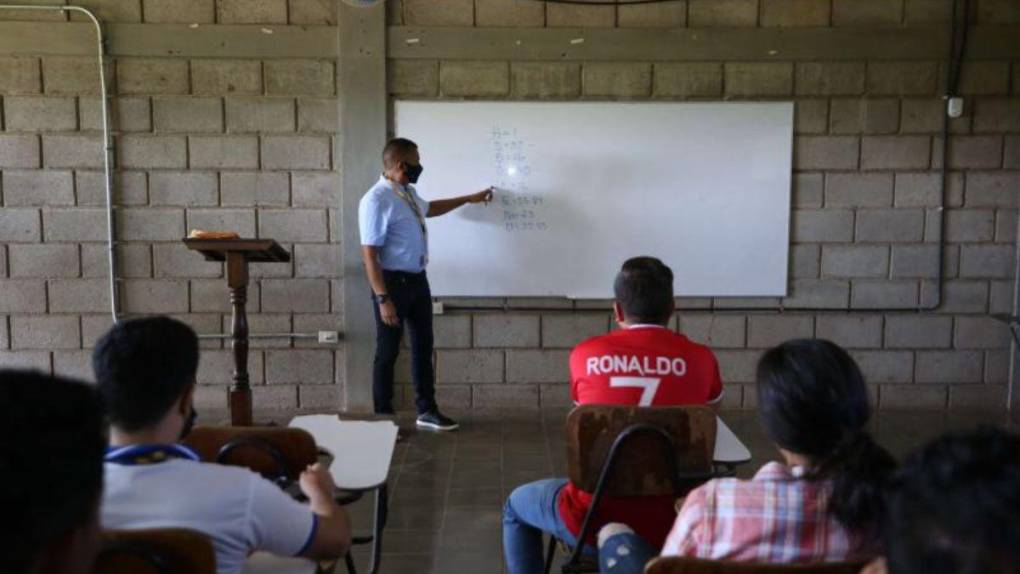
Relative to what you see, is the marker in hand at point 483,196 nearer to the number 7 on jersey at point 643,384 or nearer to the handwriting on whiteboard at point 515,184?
the handwriting on whiteboard at point 515,184

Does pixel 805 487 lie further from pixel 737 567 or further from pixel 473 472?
pixel 473 472

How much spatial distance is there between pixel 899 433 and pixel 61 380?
4.08 metres

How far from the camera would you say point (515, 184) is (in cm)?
413

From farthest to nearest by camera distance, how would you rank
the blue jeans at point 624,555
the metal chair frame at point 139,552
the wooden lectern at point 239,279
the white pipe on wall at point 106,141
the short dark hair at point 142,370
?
the white pipe on wall at point 106,141 < the wooden lectern at point 239,279 < the blue jeans at point 624,555 < the short dark hair at point 142,370 < the metal chair frame at point 139,552

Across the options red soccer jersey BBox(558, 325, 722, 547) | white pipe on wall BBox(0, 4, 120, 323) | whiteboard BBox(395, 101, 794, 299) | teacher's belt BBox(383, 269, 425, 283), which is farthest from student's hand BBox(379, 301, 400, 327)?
red soccer jersey BBox(558, 325, 722, 547)

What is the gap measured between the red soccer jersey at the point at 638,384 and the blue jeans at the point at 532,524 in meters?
0.04

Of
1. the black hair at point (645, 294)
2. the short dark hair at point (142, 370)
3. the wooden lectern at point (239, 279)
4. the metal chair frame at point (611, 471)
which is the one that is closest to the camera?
the short dark hair at point (142, 370)

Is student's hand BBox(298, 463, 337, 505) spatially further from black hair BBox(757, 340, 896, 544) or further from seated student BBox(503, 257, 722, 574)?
black hair BBox(757, 340, 896, 544)

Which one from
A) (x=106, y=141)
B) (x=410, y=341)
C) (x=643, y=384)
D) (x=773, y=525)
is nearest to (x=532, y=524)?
(x=643, y=384)

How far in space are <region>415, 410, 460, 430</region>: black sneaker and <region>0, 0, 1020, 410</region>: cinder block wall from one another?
0.93 ft

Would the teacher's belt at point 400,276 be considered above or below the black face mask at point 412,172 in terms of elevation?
below

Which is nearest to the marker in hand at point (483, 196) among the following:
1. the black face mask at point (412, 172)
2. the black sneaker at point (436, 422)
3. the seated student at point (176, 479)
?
the black face mask at point (412, 172)

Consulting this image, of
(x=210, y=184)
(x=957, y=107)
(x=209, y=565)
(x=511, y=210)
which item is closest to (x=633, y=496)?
(x=209, y=565)

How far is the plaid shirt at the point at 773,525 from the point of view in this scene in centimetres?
110
